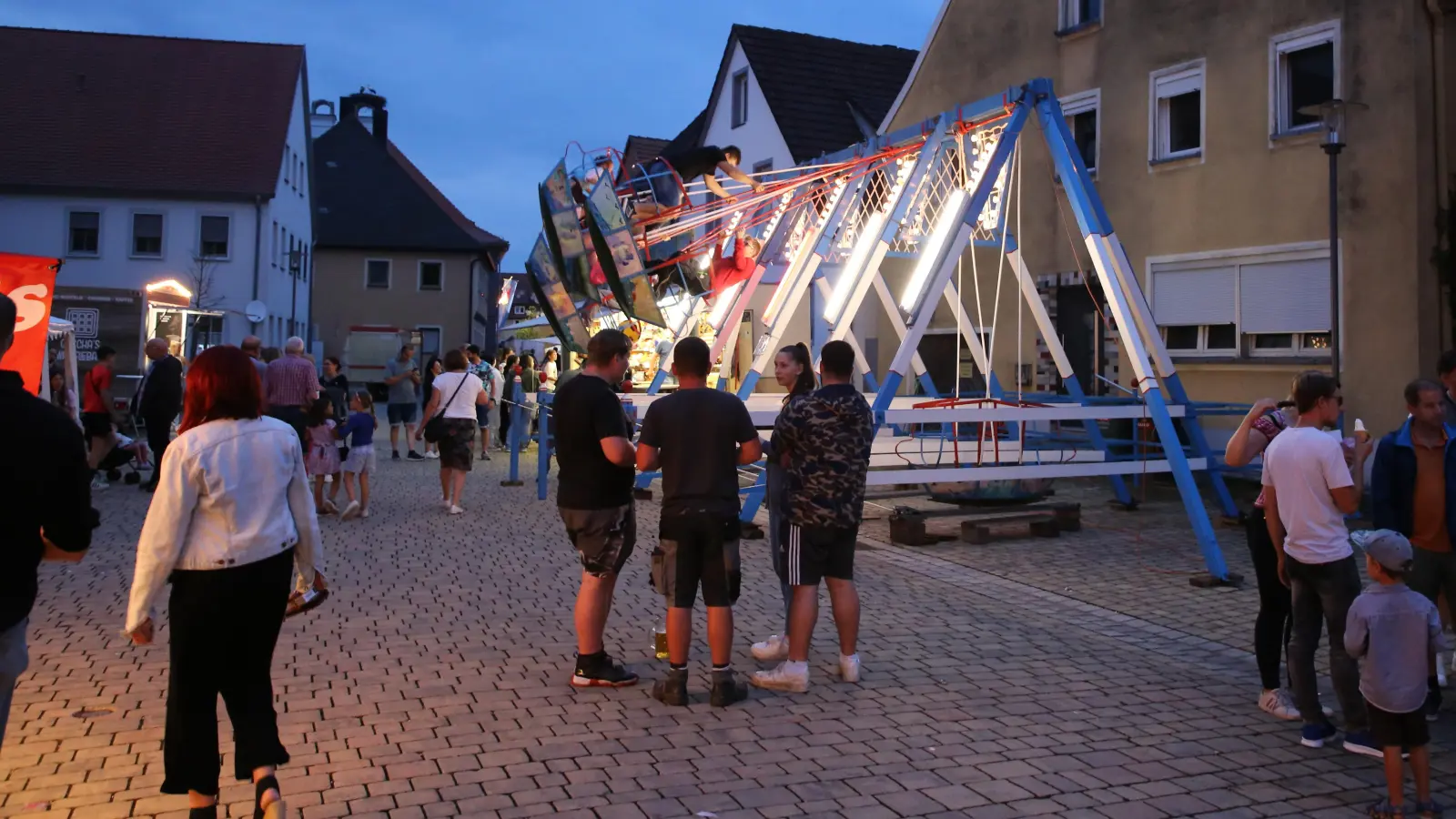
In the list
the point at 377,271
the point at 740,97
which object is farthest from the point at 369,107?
the point at 740,97

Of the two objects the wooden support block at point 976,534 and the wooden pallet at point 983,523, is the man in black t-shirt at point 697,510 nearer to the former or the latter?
the wooden pallet at point 983,523

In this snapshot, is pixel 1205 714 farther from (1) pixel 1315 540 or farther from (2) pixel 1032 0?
(2) pixel 1032 0

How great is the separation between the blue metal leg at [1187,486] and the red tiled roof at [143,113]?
32710mm

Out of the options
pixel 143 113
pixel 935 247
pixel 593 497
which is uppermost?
pixel 143 113

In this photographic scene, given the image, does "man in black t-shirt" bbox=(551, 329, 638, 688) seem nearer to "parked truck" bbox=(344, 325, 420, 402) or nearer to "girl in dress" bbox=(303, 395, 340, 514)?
"girl in dress" bbox=(303, 395, 340, 514)

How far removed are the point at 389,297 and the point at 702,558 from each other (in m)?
47.6

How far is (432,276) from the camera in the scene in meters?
51.6

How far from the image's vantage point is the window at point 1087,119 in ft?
55.8

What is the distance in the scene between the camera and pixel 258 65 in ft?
135

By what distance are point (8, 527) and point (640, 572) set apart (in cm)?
613

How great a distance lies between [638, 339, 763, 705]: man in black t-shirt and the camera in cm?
571

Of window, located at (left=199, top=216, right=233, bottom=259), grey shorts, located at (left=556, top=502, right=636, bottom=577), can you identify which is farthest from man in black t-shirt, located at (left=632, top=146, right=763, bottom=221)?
window, located at (left=199, top=216, right=233, bottom=259)

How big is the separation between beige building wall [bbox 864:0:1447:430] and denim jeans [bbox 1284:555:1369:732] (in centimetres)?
706

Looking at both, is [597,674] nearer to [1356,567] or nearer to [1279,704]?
[1279,704]
